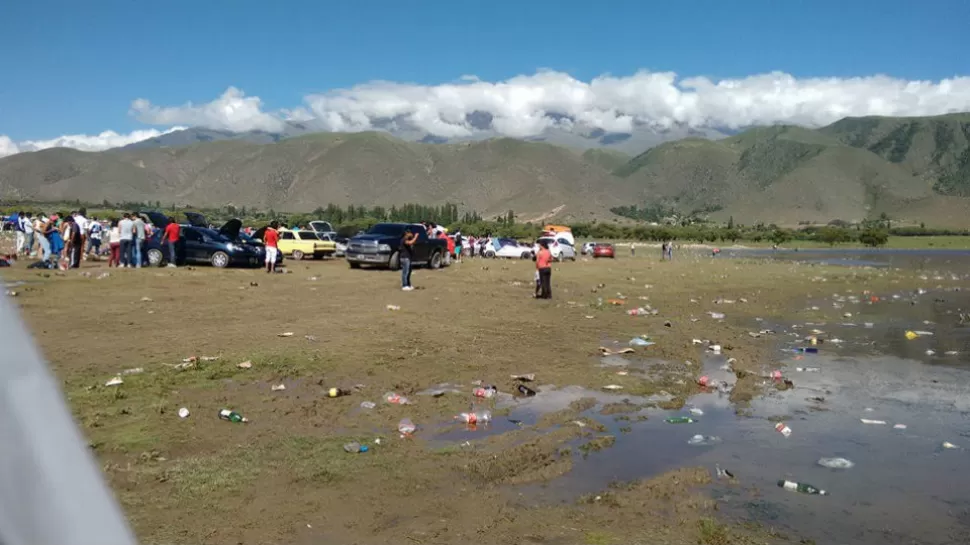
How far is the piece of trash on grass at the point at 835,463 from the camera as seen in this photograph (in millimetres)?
6566

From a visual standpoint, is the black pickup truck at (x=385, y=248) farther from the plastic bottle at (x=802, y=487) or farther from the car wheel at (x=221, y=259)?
the plastic bottle at (x=802, y=487)

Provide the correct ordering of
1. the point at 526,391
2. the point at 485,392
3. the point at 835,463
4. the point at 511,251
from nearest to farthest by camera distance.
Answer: the point at 835,463 < the point at 485,392 < the point at 526,391 < the point at 511,251

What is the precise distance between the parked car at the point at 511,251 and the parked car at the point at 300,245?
13448 mm

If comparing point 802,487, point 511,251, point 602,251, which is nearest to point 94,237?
point 511,251

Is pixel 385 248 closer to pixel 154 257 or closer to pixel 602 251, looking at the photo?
pixel 154 257

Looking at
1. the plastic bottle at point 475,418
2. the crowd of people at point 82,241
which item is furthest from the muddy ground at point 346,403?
the crowd of people at point 82,241

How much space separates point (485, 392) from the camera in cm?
884

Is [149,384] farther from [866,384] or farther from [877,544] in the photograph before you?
[866,384]

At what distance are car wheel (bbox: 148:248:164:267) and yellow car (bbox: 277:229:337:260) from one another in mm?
8408

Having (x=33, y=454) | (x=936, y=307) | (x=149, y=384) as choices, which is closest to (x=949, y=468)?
(x=33, y=454)

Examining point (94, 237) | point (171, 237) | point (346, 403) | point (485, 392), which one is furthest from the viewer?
point (94, 237)

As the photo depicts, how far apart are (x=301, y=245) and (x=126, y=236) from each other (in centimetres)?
1080

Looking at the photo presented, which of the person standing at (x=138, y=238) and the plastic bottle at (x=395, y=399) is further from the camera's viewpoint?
the person standing at (x=138, y=238)

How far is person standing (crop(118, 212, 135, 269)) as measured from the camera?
2198cm
